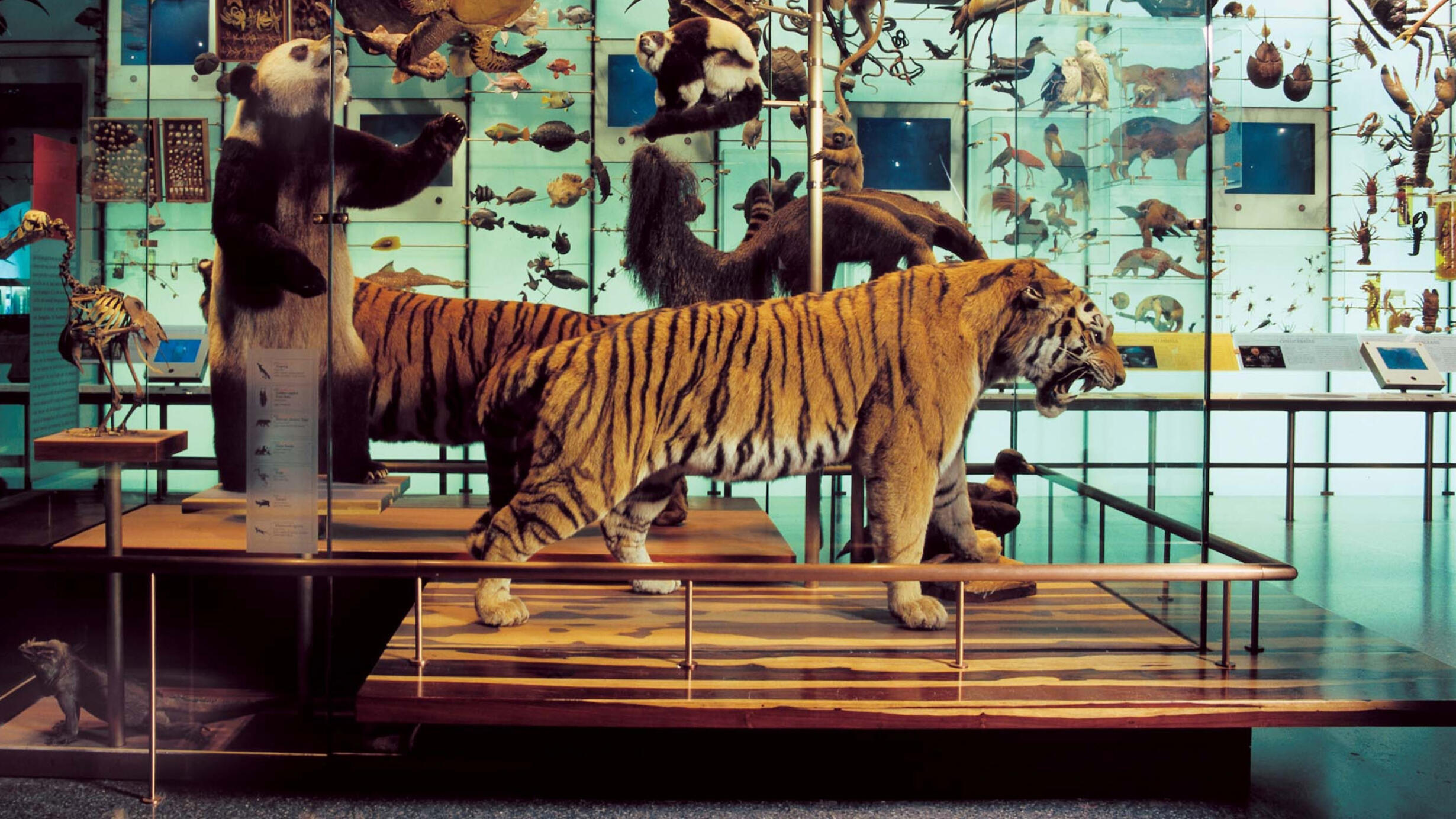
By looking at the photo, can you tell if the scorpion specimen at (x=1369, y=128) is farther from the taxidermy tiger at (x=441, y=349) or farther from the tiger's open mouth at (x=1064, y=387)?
the taxidermy tiger at (x=441, y=349)

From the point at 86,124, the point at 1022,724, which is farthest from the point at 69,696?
the point at 1022,724

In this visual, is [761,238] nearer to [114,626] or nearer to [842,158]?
[842,158]

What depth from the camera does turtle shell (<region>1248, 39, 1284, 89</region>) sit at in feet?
22.0

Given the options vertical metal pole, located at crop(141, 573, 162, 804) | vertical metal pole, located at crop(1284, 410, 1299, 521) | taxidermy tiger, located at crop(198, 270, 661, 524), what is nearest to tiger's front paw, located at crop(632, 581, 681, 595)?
taxidermy tiger, located at crop(198, 270, 661, 524)

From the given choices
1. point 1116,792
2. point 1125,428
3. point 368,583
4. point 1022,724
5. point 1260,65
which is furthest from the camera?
point 1260,65

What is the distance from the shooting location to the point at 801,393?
10.4 ft

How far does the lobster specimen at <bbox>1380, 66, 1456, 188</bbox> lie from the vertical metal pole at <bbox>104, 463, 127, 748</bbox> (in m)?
7.19

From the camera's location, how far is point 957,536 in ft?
11.3

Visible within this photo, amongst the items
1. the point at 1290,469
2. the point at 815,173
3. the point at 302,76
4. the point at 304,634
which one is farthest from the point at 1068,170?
the point at 1290,469

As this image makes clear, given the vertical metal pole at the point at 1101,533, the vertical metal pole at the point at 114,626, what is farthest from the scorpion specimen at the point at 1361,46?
the vertical metal pole at the point at 114,626

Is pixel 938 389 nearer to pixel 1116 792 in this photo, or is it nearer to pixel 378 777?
pixel 1116 792

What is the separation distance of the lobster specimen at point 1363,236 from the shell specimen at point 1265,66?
3.25ft

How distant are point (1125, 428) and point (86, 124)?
301cm

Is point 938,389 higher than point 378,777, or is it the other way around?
point 938,389
